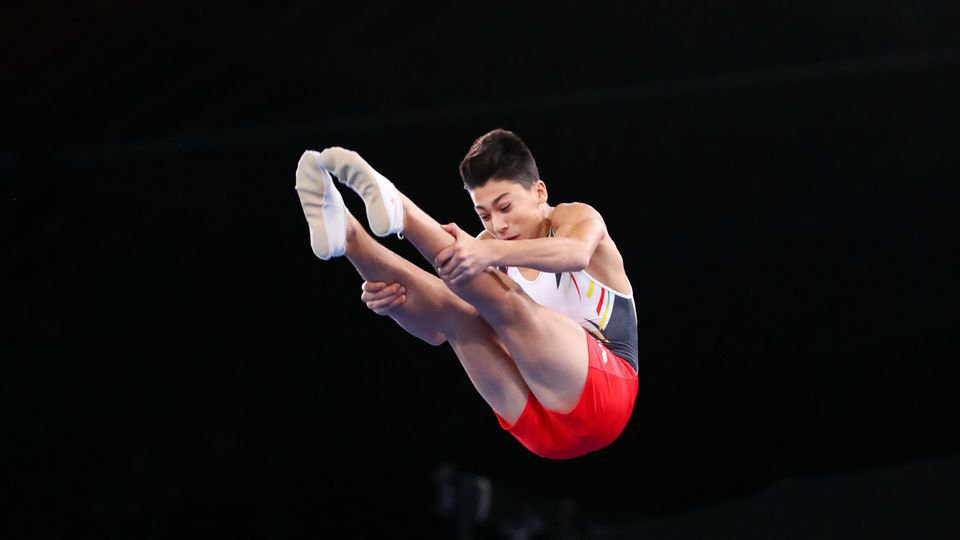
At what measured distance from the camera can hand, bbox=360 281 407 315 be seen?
130 inches

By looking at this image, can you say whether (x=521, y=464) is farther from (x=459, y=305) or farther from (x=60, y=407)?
(x=459, y=305)

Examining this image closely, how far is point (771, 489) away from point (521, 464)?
175cm

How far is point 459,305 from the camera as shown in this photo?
3430 millimetres

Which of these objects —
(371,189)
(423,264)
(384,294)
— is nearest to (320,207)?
(371,189)

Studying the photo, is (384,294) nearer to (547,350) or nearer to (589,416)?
(547,350)

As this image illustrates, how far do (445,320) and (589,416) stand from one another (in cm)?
57

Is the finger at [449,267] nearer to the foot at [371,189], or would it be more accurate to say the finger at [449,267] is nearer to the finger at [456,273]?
the finger at [456,273]

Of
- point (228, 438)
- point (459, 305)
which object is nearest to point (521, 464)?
point (228, 438)

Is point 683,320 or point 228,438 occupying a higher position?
point 683,320

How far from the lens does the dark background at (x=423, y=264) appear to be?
6.02m

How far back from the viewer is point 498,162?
11.6 ft

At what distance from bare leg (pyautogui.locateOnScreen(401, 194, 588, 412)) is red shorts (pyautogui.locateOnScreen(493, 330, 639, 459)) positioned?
0.17 ft

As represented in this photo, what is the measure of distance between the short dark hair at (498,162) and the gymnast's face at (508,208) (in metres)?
0.02

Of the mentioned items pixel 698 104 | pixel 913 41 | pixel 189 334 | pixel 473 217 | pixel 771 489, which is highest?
pixel 913 41
